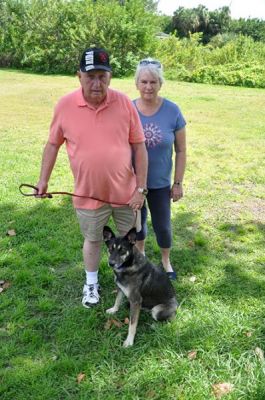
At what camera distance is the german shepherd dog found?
2916 mm

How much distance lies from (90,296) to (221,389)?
4.52ft

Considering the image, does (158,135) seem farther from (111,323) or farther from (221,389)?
(221,389)

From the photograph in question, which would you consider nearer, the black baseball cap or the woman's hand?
the black baseball cap

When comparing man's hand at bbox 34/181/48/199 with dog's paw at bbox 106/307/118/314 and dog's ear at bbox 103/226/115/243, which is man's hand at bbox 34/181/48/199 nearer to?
dog's ear at bbox 103/226/115/243

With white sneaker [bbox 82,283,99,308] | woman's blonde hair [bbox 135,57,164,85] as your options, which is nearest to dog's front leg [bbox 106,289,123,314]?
white sneaker [bbox 82,283,99,308]

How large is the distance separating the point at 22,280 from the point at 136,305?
1389 millimetres

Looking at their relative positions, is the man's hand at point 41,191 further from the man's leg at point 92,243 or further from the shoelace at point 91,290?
Answer: the shoelace at point 91,290

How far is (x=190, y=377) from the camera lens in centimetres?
270

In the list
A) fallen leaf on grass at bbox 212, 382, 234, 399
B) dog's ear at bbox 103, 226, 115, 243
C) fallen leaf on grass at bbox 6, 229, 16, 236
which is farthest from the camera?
fallen leaf on grass at bbox 6, 229, 16, 236

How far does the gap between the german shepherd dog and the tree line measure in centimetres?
1695

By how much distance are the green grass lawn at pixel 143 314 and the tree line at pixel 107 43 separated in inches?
552

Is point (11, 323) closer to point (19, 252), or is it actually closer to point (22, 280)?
point (22, 280)

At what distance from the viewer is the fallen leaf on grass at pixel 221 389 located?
2588 mm

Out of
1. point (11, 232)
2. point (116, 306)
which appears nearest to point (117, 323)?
point (116, 306)
